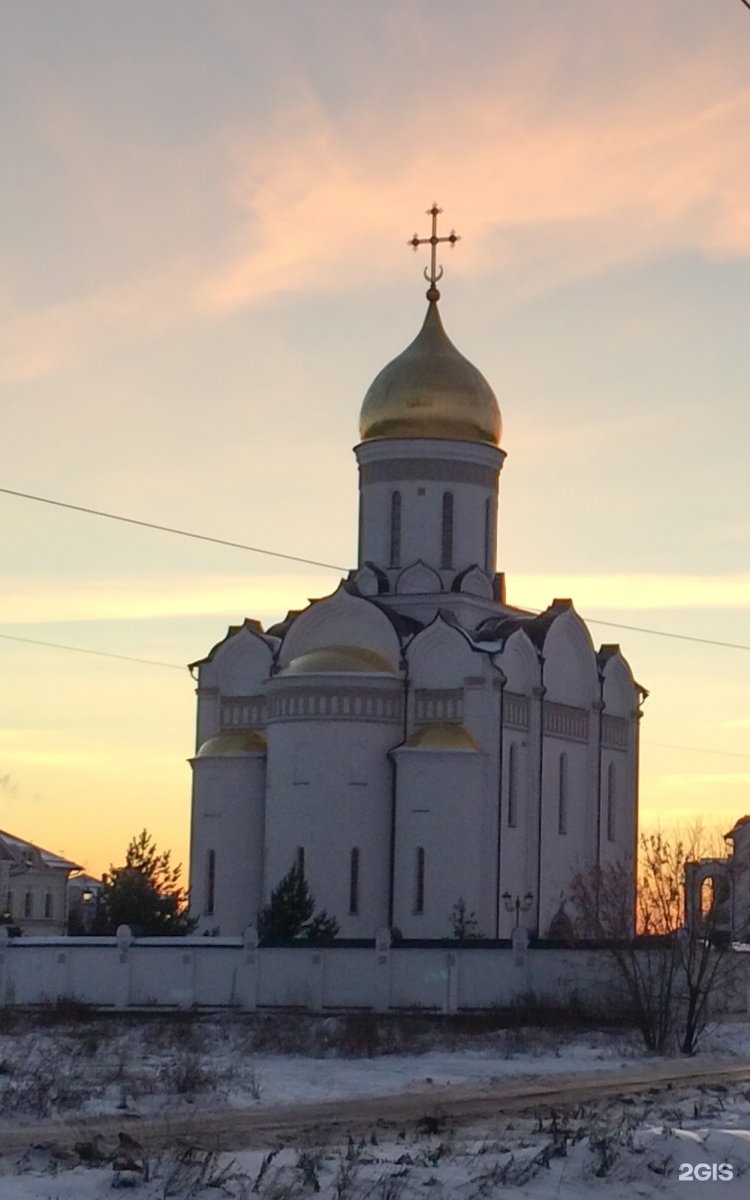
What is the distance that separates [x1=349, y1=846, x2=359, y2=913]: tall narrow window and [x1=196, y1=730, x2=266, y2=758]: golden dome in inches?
140

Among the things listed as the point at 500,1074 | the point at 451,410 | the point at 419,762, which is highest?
the point at 451,410

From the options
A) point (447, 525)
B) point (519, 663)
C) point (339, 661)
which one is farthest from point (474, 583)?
point (339, 661)

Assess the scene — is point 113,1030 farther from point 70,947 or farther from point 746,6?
point 746,6

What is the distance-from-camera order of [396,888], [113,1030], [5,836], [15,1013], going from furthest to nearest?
[5,836] → [396,888] → [15,1013] → [113,1030]

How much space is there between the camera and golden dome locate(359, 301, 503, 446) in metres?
44.5

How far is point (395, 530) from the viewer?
148 ft

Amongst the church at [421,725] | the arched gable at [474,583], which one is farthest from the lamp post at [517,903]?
the arched gable at [474,583]

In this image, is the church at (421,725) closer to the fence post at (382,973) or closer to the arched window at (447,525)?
the arched window at (447,525)

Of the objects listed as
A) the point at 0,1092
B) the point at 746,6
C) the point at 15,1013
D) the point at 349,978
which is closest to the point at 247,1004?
the point at 349,978

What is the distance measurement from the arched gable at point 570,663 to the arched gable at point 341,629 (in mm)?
3452

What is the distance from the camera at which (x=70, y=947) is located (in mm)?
36625

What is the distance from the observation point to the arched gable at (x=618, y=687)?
4641 centimetres

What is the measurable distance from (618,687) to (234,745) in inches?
344

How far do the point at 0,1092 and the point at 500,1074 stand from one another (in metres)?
7.03
